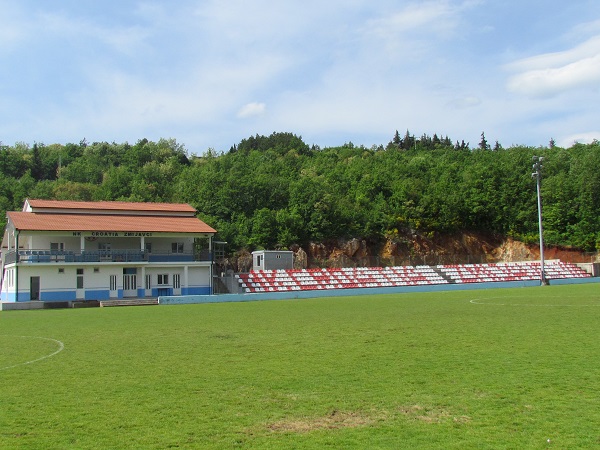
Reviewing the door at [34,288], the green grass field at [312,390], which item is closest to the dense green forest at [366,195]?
the door at [34,288]

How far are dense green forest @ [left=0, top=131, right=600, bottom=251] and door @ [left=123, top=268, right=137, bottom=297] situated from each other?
18.9 meters

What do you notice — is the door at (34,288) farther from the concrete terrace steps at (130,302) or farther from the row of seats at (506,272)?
the row of seats at (506,272)

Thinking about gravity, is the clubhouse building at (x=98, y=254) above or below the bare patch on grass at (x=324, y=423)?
above

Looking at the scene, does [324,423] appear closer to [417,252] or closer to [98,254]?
[98,254]

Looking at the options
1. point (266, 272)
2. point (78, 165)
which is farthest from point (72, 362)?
point (78, 165)

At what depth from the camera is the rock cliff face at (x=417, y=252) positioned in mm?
64812

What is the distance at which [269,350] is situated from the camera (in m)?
14.6

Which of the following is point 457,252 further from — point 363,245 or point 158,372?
point 158,372

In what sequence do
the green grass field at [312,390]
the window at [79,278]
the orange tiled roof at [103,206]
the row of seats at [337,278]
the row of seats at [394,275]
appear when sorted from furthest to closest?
the row of seats at [394,275]
the row of seats at [337,278]
the orange tiled roof at [103,206]
the window at [79,278]
the green grass field at [312,390]

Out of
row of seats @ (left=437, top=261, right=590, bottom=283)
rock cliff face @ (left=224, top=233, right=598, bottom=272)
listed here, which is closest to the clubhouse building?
rock cliff face @ (left=224, top=233, right=598, bottom=272)

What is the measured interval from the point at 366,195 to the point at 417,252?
11.8 m

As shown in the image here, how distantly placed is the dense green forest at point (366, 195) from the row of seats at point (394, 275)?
12727mm

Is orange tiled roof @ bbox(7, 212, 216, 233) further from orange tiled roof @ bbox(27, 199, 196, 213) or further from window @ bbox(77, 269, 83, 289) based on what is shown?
window @ bbox(77, 269, 83, 289)

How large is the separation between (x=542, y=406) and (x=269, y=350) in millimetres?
7531
